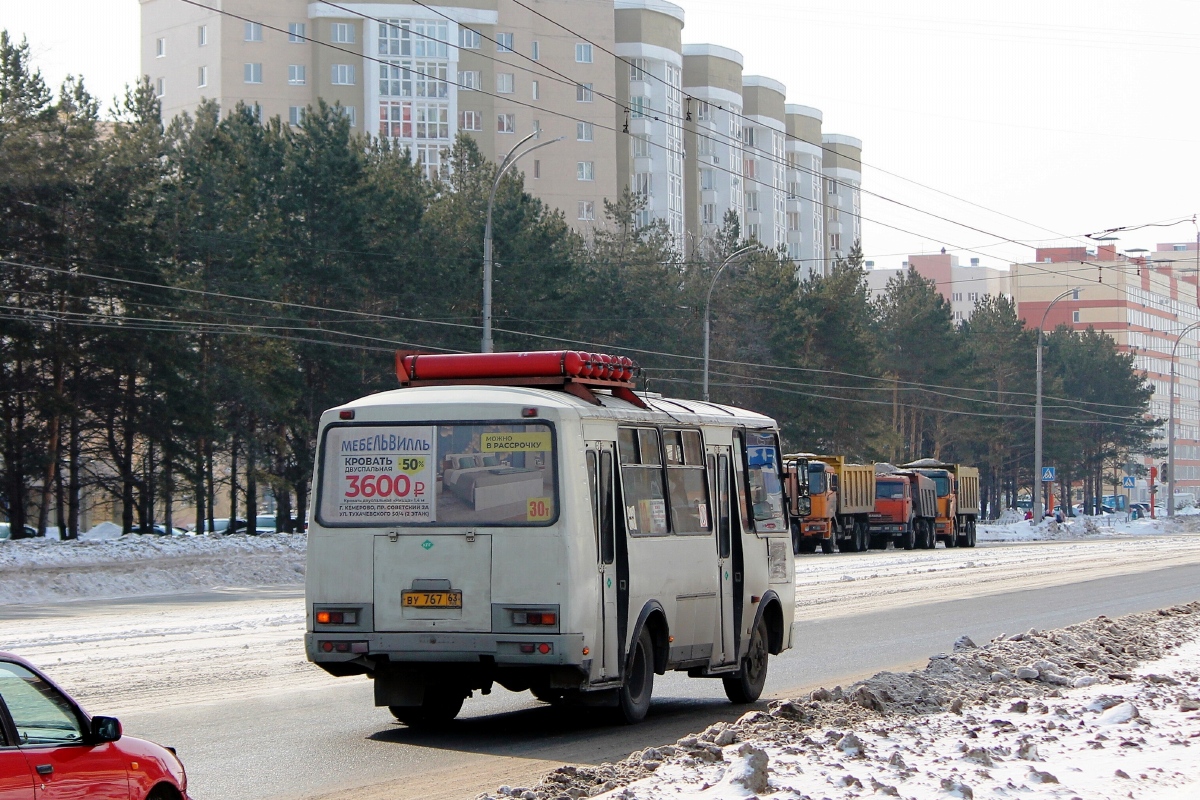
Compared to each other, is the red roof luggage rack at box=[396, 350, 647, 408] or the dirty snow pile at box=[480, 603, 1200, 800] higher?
the red roof luggage rack at box=[396, 350, 647, 408]

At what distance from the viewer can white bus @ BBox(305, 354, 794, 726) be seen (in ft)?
34.1

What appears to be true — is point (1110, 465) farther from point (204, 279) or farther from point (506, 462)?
point (506, 462)

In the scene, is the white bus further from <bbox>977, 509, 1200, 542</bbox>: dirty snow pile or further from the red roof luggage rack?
<bbox>977, 509, 1200, 542</bbox>: dirty snow pile

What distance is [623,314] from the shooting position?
211 feet

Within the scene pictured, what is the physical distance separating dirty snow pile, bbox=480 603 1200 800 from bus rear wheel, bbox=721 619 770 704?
1201 mm

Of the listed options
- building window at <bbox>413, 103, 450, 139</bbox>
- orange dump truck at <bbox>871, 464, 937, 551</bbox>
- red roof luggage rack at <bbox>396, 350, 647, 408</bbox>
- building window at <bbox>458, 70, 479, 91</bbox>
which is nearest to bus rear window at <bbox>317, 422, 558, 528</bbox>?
red roof luggage rack at <bbox>396, 350, 647, 408</bbox>

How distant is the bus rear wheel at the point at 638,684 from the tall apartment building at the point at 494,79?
79.1 meters

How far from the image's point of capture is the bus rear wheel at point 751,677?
42.3 ft

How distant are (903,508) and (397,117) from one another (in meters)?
54.1

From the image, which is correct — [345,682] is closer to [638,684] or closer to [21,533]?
[638,684]

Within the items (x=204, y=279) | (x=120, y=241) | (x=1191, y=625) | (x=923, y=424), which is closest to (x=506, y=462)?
(x=1191, y=625)

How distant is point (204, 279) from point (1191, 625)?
34507mm

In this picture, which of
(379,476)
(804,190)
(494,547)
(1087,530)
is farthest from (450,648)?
(804,190)

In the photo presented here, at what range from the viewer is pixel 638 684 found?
11422 mm
